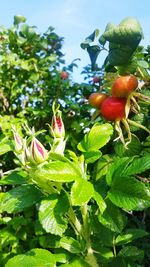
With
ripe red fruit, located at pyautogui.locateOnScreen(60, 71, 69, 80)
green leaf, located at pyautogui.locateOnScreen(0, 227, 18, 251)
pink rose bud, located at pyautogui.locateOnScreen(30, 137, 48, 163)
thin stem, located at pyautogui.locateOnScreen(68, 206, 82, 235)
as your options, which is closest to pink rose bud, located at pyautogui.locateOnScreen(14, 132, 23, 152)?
pink rose bud, located at pyautogui.locateOnScreen(30, 137, 48, 163)

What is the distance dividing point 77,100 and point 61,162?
2133 millimetres

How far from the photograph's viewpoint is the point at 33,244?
202cm

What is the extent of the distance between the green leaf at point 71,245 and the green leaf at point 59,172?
23 centimetres

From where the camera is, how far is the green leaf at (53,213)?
1.05 meters

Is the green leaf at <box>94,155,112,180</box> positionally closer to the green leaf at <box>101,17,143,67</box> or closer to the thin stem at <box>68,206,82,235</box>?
the thin stem at <box>68,206,82,235</box>

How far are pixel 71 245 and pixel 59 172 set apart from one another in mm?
272

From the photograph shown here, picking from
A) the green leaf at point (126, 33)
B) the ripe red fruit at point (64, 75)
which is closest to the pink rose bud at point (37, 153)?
the green leaf at point (126, 33)

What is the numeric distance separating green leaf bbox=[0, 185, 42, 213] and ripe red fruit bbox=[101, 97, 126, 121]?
0.29 meters

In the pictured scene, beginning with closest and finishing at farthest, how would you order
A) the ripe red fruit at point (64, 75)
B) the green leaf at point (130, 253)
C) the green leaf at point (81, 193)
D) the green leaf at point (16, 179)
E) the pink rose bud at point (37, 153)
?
the green leaf at point (81, 193)
the pink rose bud at point (37, 153)
the green leaf at point (16, 179)
the green leaf at point (130, 253)
the ripe red fruit at point (64, 75)

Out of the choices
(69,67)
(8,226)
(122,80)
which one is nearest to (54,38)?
(69,67)

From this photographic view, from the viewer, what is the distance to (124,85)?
3.77 ft

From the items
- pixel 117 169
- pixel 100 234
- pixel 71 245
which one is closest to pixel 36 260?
pixel 71 245

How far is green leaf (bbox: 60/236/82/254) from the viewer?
117cm

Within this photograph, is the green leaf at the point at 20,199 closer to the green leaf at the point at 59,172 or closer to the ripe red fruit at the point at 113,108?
the green leaf at the point at 59,172
